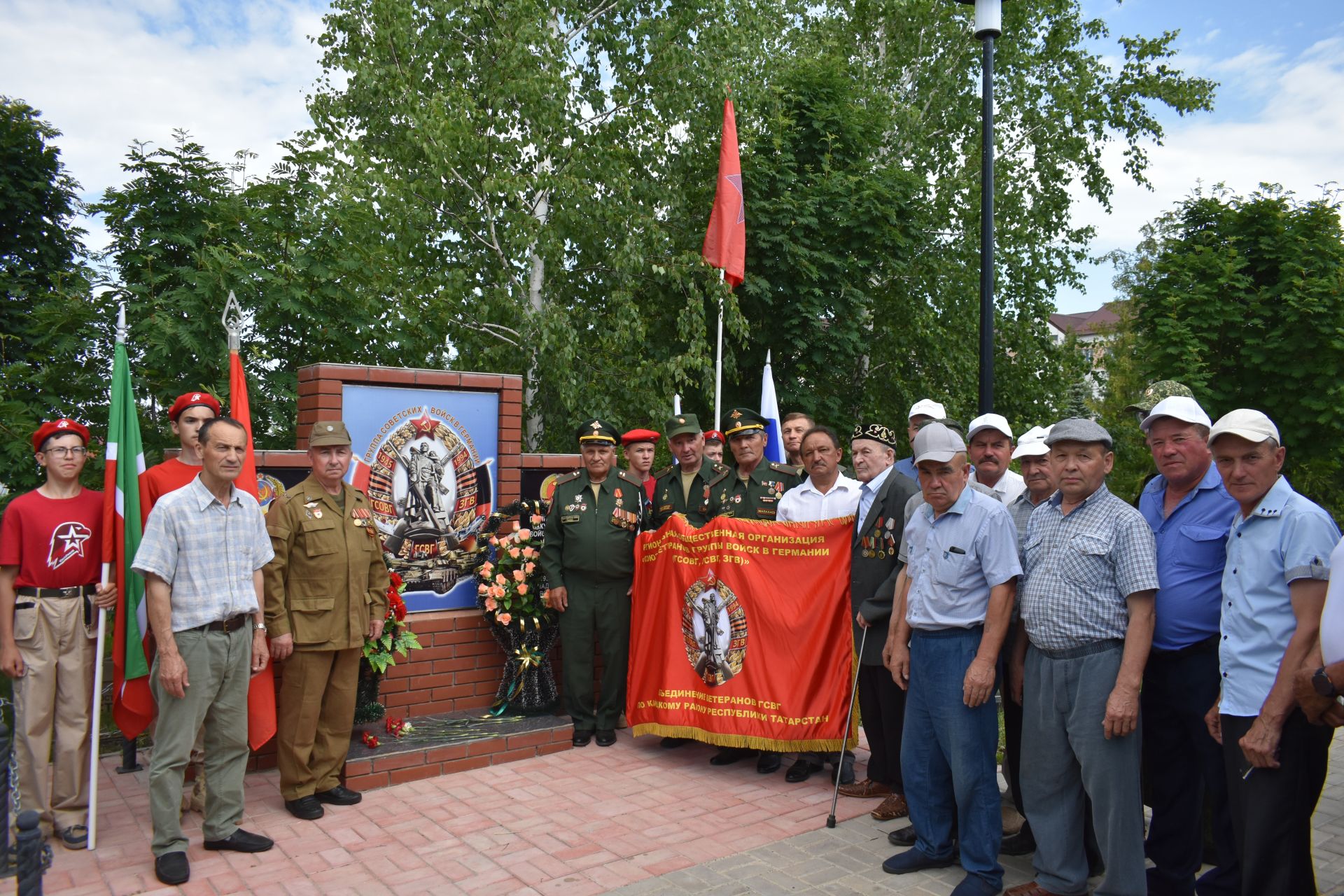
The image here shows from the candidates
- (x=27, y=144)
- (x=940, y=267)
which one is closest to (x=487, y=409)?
(x=940, y=267)

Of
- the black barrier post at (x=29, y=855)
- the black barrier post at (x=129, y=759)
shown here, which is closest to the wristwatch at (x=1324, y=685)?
the black barrier post at (x=29, y=855)

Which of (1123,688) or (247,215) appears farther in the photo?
(247,215)

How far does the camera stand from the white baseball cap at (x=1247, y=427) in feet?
10.5

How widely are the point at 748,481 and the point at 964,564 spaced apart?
244 centimetres

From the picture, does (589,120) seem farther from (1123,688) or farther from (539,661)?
(1123,688)

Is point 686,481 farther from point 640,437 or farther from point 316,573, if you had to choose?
point 316,573

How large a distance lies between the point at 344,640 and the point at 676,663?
2062mm

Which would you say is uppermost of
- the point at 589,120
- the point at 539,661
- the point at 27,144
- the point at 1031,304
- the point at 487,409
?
the point at 27,144

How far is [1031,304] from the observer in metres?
19.0

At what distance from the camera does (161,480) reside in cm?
505

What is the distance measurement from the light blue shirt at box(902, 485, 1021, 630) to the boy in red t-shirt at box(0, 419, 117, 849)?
3969 millimetres

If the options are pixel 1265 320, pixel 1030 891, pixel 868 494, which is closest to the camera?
pixel 1030 891

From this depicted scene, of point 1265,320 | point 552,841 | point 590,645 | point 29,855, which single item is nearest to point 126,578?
point 29,855

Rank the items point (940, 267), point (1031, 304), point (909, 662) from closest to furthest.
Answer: point (909, 662), point (940, 267), point (1031, 304)
